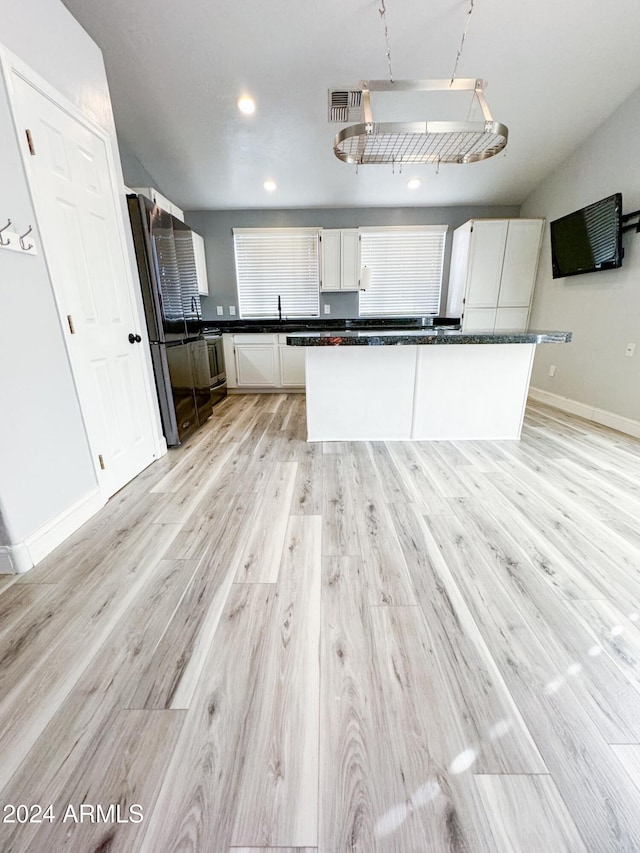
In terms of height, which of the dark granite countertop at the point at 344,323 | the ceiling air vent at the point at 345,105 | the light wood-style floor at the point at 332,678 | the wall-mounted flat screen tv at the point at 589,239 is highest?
the ceiling air vent at the point at 345,105

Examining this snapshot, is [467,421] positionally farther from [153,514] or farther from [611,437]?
[153,514]

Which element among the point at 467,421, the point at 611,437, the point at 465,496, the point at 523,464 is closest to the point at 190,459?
Result: the point at 465,496

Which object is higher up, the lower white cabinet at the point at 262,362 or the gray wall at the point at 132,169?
the gray wall at the point at 132,169

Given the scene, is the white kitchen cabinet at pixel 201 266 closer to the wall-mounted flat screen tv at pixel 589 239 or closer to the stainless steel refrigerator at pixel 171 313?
the stainless steel refrigerator at pixel 171 313

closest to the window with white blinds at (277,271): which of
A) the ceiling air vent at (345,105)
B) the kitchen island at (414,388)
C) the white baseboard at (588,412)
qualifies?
the ceiling air vent at (345,105)

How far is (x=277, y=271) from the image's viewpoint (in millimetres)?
4809

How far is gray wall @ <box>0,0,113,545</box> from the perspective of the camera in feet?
4.49

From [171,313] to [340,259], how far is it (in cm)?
291

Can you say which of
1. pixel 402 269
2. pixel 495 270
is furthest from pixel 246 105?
pixel 495 270

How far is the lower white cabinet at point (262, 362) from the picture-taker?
4.52 meters

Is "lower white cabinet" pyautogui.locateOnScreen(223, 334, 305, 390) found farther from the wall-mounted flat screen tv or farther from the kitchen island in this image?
the wall-mounted flat screen tv

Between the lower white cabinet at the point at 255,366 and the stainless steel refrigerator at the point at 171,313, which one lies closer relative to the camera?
the stainless steel refrigerator at the point at 171,313

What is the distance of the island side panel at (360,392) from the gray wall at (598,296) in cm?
214

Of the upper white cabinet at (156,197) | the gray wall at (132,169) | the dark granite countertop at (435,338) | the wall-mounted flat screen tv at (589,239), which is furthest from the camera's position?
the gray wall at (132,169)
